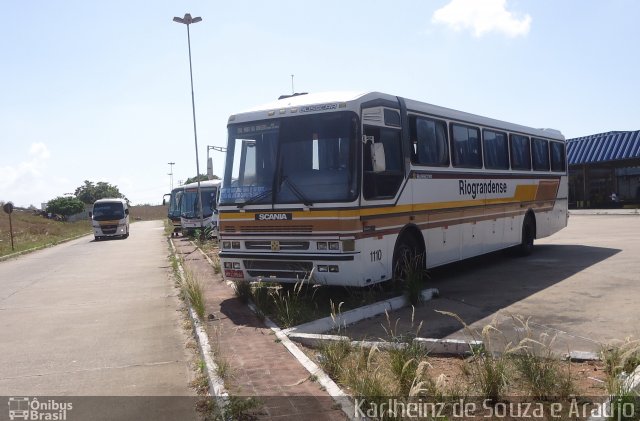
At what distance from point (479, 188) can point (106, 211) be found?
2989 centimetres

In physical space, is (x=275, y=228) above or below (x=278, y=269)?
above

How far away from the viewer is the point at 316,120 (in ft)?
30.0

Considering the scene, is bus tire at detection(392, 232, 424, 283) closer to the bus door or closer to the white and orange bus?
the white and orange bus

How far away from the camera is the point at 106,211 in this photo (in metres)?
37.2

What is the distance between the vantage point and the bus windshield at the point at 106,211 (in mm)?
37031

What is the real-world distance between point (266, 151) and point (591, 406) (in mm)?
6308

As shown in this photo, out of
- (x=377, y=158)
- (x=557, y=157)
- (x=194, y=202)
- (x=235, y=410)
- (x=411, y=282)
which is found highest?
(x=557, y=157)

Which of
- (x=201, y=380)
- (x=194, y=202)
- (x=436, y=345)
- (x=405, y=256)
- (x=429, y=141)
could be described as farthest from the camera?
(x=194, y=202)

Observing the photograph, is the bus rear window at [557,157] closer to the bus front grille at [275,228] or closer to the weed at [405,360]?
the bus front grille at [275,228]

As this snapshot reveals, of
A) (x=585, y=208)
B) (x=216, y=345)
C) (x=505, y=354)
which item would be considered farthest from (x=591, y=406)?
(x=585, y=208)

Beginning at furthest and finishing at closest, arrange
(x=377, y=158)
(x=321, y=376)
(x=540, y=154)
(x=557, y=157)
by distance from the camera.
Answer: (x=557, y=157)
(x=540, y=154)
(x=377, y=158)
(x=321, y=376)

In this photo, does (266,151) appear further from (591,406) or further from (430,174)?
(591,406)

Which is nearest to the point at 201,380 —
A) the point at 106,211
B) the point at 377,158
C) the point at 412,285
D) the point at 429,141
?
the point at 412,285

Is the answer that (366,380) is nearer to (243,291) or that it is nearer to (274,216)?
(274,216)
